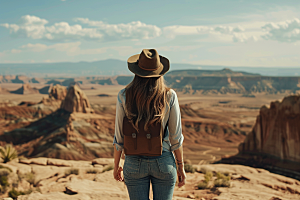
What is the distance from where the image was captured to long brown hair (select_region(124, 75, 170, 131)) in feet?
7.77

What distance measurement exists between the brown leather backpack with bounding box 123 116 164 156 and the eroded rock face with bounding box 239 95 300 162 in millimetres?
18685

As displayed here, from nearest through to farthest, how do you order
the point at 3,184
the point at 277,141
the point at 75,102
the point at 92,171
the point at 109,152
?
1. the point at 3,184
2. the point at 92,171
3. the point at 277,141
4. the point at 109,152
5. the point at 75,102

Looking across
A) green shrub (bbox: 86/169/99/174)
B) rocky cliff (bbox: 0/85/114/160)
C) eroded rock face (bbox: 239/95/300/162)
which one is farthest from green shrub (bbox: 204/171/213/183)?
rocky cliff (bbox: 0/85/114/160)

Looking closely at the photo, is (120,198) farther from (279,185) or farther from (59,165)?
(59,165)

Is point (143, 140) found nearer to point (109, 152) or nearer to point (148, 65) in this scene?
point (148, 65)

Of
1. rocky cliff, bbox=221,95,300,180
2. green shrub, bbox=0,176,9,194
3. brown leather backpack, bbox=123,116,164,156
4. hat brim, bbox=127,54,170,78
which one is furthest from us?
rocky cliff, bbox=221,95,300,180

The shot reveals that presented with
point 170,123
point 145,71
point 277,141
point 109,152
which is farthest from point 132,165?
point 109,152

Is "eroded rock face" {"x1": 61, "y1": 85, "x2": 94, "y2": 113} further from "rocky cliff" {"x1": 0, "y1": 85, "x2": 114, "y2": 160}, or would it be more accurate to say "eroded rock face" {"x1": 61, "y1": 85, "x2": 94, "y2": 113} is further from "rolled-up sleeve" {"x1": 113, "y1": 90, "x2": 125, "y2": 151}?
"rolled-up sleeve" {"x1": 113, "y1": 90, "x2": 125, "y2": 151}

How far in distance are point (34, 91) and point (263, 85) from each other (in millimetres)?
119287

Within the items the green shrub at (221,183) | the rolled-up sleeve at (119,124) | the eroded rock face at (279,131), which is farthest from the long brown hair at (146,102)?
the eroded rock face at (279,131)

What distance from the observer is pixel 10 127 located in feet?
127

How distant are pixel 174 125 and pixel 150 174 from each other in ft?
1.83

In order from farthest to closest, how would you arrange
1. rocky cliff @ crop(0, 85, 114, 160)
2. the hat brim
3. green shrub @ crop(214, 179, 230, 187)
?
rocky cliff @ crop(0, 85, 114, 160) < green shrub @ crop(214, 179, 230, 187) < the hat brim

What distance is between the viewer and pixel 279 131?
62.1ft
